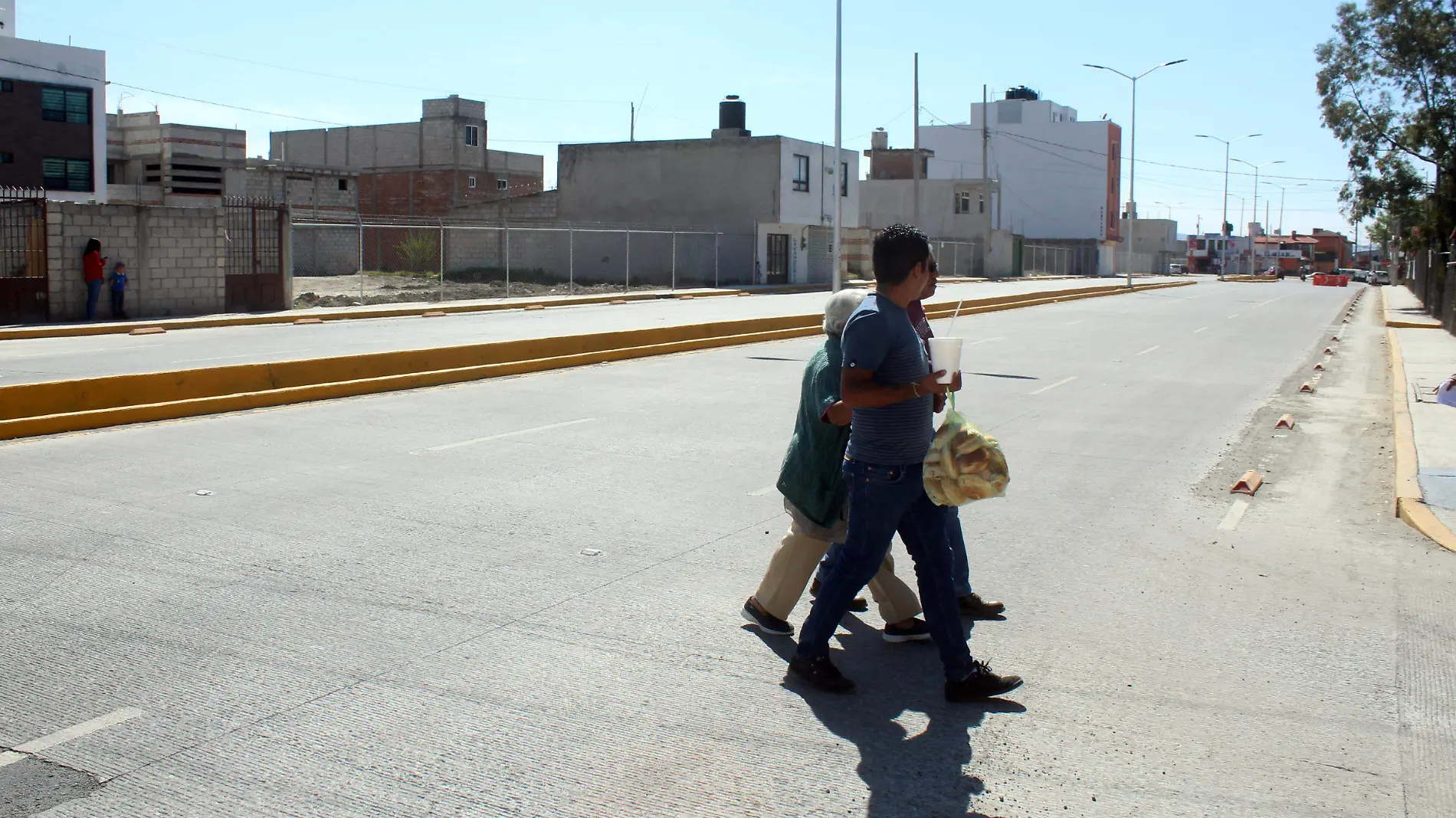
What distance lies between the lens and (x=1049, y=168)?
108438 millimetres

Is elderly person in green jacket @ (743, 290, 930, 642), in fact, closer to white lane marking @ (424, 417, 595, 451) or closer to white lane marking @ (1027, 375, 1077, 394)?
white lane marking @ (424, 417, 595, 451)

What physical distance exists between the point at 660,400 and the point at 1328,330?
73.8 ft

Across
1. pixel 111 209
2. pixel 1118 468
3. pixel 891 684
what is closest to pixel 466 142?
pixel 111 209

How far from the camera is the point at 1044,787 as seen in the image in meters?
4.14

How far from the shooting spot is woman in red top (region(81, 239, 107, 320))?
82.1 ft

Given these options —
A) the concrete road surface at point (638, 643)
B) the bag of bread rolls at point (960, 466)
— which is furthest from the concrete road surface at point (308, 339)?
the bag of bread rolls at point (960, 466)

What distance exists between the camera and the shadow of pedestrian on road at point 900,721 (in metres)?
4.06

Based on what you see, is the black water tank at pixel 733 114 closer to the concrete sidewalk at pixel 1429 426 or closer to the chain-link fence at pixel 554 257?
the chain-link fence at pixel 554 257

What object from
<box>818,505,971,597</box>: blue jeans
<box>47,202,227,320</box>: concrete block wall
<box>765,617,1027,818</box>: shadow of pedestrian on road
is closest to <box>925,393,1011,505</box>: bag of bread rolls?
<box>765,617,1027,818</box>: shadow of pedestrian on road

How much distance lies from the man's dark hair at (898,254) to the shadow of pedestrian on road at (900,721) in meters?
1.58

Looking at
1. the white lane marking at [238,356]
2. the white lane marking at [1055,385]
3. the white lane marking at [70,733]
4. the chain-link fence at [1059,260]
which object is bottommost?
the white lane marking at [70,733]

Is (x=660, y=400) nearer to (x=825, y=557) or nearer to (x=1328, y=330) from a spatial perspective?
(x=825, y=557)

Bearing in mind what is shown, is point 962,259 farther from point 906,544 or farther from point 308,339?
point 906,544

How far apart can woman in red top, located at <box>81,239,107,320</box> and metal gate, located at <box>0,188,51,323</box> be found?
71 cm
